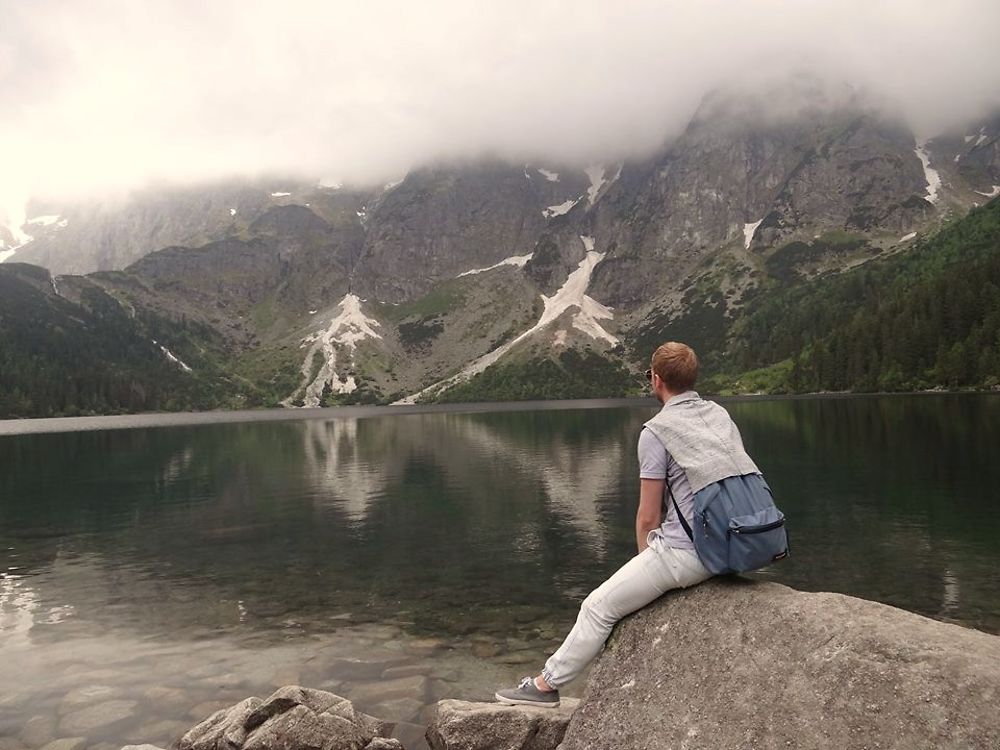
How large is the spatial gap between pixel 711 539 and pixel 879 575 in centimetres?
2327

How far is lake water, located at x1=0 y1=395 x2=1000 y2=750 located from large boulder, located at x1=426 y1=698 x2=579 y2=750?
8.38 feet

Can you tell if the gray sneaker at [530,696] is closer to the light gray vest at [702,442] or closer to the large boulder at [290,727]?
the large boulder at [290,727]

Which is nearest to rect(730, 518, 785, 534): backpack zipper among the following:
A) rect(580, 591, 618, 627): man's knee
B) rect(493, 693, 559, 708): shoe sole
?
rect(580, 591, 618, 627): man's knee

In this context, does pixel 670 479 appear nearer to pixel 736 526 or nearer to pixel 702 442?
pixel 702 442

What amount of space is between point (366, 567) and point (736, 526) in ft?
86.2

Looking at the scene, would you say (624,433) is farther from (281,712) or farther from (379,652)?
(281,712)

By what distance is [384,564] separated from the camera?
32.6 meters

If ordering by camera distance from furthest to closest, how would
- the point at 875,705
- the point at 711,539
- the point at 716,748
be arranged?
the point at 711,539, the point at 716,748, the point at 875,705

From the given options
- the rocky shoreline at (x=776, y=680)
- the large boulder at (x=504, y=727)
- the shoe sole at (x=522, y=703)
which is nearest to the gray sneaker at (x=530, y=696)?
the shoe sole at (x=522, y=703)

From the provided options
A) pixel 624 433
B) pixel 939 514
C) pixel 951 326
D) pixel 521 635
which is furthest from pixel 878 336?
pixel 521 635

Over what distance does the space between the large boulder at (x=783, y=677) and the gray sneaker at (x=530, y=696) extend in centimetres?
107

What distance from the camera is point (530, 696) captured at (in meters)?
10.8

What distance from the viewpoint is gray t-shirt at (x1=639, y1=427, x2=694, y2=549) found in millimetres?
9078

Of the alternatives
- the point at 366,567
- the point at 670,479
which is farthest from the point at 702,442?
the point at 366,567
